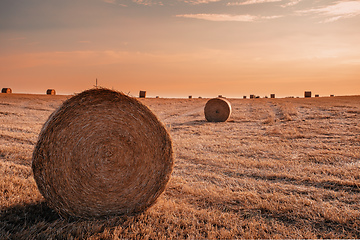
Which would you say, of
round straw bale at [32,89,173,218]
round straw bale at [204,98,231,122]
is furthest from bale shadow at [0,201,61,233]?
round straw bale at [204,98,231,122]

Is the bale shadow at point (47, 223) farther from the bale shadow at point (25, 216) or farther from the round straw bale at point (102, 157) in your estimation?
the round straw bale at point (102, 157)

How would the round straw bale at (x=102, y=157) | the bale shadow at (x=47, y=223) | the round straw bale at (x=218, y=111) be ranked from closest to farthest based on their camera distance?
the bale shadow at (x=47, y=223), the round straw bale at (x=102, y=157), the round straw bale at (x=218, y=111)

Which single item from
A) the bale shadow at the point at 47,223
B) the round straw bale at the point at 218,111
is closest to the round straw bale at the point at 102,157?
the bale shadow at the point at 47,223

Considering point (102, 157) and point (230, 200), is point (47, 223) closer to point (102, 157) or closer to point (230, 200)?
point (102, 157)

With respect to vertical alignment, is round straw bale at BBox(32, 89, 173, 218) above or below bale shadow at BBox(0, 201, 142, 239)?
above

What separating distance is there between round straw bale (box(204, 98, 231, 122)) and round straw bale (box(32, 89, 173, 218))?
13884 mm

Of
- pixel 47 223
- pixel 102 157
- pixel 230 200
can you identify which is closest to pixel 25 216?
pixel 47 223

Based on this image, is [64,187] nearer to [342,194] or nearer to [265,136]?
[342,194]

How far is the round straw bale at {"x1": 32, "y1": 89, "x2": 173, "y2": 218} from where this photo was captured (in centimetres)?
446

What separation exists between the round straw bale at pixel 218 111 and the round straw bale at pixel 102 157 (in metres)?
13.9

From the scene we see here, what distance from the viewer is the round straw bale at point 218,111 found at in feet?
60.4

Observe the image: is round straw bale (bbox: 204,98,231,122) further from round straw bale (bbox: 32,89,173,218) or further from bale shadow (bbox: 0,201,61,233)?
bale shadow (bbox: 0,201,61,233)

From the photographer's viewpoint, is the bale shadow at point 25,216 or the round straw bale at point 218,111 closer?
the bale shadow at point 25,216

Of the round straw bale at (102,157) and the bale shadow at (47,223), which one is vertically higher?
the round straw bale at (102,157)
